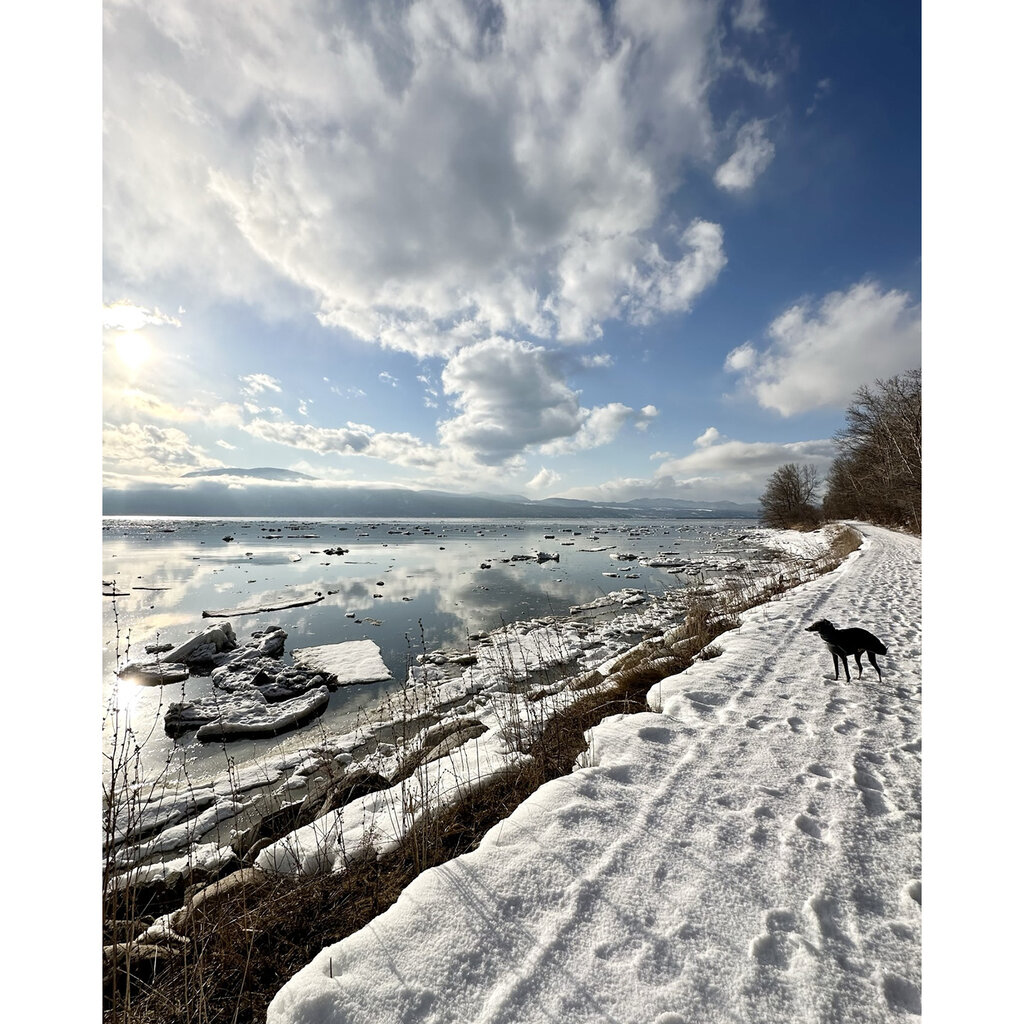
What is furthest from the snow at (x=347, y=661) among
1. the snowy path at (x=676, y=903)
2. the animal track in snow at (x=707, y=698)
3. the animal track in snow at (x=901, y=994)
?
the animal track in snow at (x=901, y=994)

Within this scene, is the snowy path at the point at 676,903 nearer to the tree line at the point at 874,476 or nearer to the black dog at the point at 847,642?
the black dog at the point at 847,642

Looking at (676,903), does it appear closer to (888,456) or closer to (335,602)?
(335,602)

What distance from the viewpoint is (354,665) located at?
931 cm

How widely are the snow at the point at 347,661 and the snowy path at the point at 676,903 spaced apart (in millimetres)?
6735

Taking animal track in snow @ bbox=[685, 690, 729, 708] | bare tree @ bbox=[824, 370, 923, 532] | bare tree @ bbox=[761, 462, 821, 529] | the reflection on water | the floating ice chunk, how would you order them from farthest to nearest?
bare tree @ bbox=[761, 462, 821, 529], bare tree @ bbox=[824, 370, 923, 532], the reflection on water, the floating ice chunk, animal track in snow @ bbox=[685, 690, 729, 708]

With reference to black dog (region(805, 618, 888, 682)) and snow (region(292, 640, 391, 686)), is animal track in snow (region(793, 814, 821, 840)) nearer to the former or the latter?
black dog (region(805, 618, 888, 682))

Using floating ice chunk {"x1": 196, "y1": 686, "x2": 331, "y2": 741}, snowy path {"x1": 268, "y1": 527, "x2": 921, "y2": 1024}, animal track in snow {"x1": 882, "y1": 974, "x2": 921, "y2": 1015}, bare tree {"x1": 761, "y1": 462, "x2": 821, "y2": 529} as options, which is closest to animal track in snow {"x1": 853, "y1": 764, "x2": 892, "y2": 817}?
snowy path {"x1": 268, "y1": 527, "x2": 921, "y2": 1024}

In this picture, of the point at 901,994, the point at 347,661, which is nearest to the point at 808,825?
the point at 901,994

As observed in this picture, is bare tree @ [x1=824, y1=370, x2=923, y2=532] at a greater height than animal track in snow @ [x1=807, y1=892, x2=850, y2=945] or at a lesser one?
greater

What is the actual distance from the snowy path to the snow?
6.73 metres

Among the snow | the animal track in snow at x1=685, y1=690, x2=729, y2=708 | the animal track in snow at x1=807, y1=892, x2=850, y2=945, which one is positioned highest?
the animal track in snow at x1=807, y1=892, x2=850, y2=945

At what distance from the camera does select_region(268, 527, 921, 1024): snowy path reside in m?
1.46
